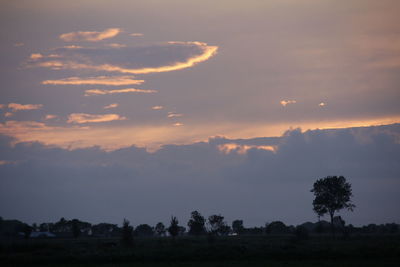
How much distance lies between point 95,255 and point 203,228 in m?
77.0

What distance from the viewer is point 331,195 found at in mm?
136750

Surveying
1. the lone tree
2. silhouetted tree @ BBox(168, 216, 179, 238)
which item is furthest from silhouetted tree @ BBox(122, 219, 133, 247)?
the lone tree

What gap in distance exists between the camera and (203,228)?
470 feet

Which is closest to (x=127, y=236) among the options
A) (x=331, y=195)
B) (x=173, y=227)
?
(x=173, y=227)

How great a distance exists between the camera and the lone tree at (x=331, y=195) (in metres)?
136

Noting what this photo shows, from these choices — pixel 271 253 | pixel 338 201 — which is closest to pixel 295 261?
pixel 271 253

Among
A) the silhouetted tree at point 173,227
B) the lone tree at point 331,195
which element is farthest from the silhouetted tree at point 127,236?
the lone tree at point 331,195

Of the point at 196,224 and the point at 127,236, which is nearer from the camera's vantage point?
the point at 127,236

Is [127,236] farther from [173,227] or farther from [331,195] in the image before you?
[331,195]

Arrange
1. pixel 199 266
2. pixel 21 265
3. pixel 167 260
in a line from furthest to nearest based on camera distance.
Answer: pixel 167 260 → pixel 21 265 → pixel 199 266

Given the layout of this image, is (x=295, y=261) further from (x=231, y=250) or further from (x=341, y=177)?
(x=341, y=177)

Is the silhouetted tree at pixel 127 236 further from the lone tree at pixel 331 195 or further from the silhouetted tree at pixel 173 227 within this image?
the lone tree at pixel 331 195

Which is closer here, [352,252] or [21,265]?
[21,265]

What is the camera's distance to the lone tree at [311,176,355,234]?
136125mm
